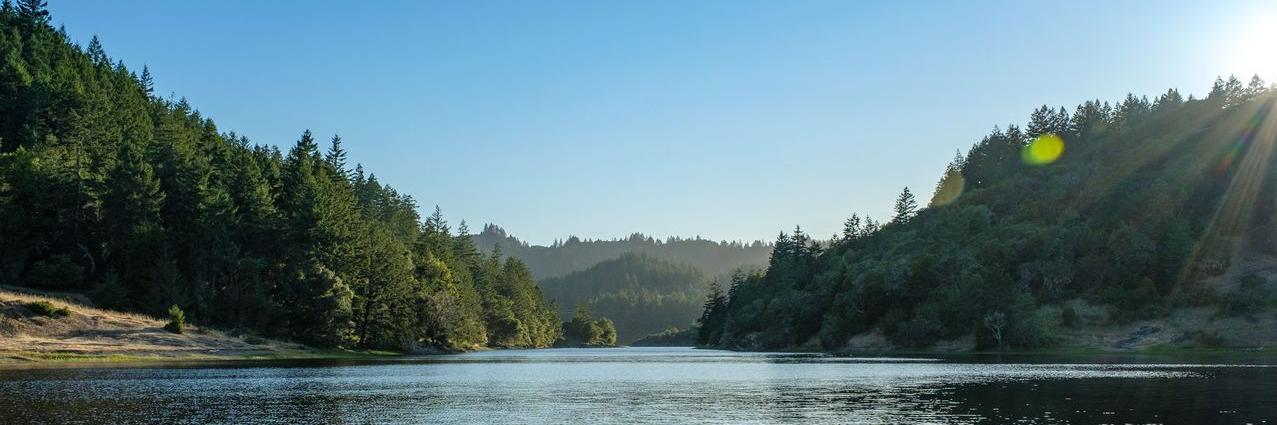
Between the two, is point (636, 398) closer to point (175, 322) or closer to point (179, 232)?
point (175, 322)

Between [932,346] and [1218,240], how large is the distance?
55625 mm

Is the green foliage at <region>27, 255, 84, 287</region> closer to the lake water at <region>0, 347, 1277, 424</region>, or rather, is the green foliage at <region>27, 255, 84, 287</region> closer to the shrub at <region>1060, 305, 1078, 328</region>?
the lake water at <region>0, 347, 1277, 424</region>

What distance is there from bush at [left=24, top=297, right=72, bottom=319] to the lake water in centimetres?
2055

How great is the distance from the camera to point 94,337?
10044cm

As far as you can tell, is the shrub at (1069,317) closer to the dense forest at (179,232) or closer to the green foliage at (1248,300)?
the green foliage at (1248,300)

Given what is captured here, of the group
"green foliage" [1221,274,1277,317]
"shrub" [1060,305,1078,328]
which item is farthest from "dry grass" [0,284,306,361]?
"green foliage" [1221,274,1277,317]

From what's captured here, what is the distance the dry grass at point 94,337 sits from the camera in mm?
91812

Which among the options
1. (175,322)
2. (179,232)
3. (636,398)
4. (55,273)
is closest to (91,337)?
(175,322)

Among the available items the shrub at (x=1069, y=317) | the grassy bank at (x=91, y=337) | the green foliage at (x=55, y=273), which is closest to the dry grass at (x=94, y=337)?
the grassy bank at (x=91, y=337)

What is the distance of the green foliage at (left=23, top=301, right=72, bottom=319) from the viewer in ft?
321

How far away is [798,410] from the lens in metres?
48.7

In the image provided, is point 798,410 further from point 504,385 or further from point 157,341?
point 157,341

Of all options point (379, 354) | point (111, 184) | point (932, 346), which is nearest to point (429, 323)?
point (379, 354)

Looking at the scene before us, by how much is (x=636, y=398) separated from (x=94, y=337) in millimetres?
72535
